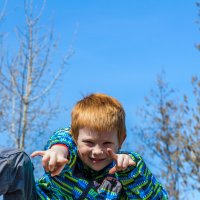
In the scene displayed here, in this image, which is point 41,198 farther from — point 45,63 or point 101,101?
point 45,63

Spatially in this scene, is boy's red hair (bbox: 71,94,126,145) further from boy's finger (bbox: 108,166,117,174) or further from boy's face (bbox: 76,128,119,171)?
boy's finger (bbox: 108,166,117,174)

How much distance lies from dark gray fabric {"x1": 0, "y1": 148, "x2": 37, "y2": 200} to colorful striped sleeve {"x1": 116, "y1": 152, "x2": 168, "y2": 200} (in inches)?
15.4

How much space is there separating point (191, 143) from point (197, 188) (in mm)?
1031

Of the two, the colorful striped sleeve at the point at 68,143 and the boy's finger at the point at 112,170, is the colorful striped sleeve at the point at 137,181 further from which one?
the colorful striped sleeve at the point at 68,143

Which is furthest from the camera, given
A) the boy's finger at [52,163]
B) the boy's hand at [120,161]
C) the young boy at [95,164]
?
the young boy at [95,164]

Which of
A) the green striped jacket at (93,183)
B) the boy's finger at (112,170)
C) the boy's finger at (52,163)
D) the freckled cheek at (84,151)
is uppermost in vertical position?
the freckled cheek at (84,151)

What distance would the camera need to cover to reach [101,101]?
2.43 meters

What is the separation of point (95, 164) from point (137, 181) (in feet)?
0.68

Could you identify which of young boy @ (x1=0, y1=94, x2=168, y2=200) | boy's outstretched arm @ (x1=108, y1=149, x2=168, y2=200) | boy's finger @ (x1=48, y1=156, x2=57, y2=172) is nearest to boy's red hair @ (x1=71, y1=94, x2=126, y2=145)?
young boy @ (x1=0, y1=94, x2=168, y2=200)

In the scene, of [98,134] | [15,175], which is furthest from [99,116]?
[15,175]

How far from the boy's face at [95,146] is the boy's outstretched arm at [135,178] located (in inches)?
3.2

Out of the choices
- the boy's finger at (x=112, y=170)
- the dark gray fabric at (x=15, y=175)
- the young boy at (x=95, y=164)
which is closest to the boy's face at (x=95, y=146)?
the young boy at (x=95, y=164)

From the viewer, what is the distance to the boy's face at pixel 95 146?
221 centimetres

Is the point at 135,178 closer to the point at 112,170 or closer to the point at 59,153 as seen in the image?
the point at 112,170
